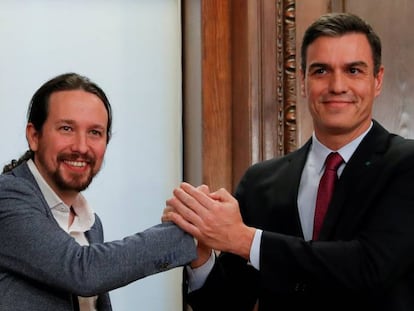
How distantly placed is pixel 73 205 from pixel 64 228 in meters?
0.09

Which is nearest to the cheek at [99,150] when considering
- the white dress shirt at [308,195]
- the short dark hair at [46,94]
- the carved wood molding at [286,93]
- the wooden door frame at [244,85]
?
the short dark hair at [46,94]

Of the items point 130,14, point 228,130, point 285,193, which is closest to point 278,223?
point 285,193

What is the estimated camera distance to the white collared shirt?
1417 mm

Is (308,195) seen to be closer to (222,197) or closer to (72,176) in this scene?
(222,197)

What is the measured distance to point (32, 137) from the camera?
149 cm

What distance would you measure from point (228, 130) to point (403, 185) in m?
0.88

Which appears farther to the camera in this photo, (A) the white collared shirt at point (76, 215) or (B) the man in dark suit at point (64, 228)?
(A) the white collared shirt at point (76, 215)

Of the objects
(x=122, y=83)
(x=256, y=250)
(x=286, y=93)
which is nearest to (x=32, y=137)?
(x=256, y=250)

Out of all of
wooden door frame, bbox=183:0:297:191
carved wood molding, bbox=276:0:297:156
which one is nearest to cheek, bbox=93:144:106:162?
wooden door frame, bbox=183:0:297:191

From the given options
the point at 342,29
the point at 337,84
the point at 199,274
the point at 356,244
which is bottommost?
the point at 199,274

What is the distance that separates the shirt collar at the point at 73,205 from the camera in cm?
142

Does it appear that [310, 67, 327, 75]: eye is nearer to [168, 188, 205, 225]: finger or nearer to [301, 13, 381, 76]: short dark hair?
[301, 13, 381, 76]: short dark hair

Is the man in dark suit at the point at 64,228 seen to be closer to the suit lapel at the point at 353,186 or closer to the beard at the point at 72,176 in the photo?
the beard at the point at 72,176

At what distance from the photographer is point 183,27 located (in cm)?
229
